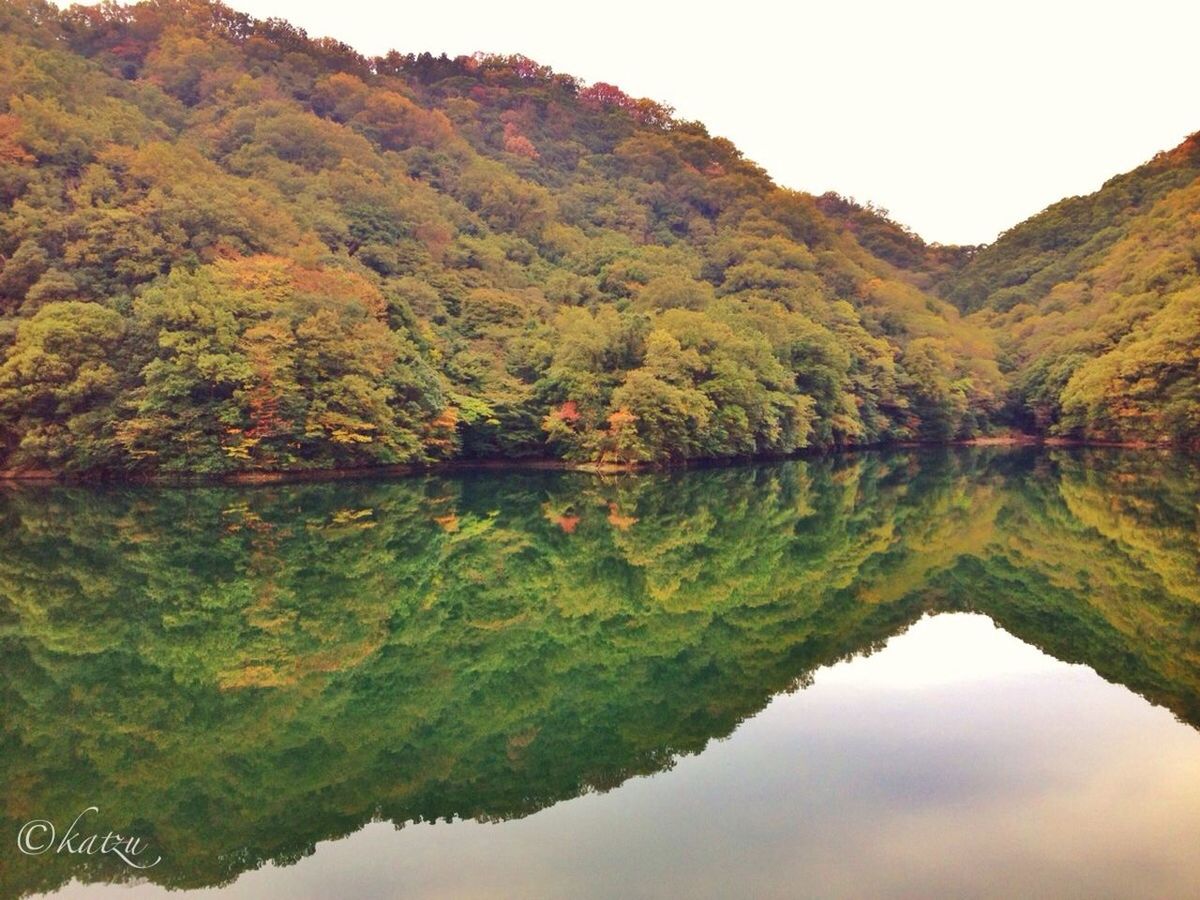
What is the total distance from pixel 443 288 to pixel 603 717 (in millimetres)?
38983

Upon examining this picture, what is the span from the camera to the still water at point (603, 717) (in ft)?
16.6

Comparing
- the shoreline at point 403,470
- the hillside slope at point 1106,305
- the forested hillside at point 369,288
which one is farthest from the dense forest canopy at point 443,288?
the shoreline at point 403,470

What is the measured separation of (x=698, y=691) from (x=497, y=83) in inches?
3123

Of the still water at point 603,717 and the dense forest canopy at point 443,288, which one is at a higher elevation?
the dense forest canopy at point 443,288

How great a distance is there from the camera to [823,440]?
45094 mm

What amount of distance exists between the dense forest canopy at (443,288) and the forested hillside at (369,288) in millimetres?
165

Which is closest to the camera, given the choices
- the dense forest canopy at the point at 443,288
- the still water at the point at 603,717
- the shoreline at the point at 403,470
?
the still water at the point at 603,717

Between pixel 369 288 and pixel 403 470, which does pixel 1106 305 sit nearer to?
pixel 403 470

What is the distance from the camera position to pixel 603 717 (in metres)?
7.32

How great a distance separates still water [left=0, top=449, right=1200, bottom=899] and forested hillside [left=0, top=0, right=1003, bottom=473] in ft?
47.4

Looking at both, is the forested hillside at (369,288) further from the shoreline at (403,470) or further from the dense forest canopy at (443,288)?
the shoreline at (403,470)

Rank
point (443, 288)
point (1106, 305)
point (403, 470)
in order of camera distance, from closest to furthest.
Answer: point (403, 470) < point (443, 288) < point (1106, 305)

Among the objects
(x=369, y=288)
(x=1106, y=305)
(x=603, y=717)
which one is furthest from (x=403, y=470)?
(x=1106, y=305)

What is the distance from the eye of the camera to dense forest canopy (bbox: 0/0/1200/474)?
95.5 ft
